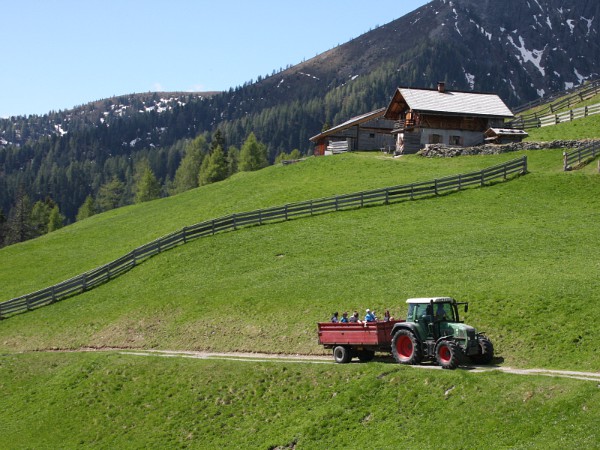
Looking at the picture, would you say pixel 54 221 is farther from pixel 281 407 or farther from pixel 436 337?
pixel 436 337

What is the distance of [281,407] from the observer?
2291 centimetres

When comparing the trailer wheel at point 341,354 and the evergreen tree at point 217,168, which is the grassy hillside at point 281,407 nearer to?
the trailer wheel at point 341,354

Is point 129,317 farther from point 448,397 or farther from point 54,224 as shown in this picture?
point 54,224

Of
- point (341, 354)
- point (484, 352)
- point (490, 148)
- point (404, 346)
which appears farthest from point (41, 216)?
point (484, 352)

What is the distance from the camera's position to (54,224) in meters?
134

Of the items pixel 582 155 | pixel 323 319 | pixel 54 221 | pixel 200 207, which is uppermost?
pixel 582 155

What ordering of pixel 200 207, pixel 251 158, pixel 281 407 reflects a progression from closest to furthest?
pixel 281 407 < pixel 200 207 < pixel 251 158

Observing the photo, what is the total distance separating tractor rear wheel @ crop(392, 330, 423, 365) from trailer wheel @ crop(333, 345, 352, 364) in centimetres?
232

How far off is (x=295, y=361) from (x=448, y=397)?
327 inches

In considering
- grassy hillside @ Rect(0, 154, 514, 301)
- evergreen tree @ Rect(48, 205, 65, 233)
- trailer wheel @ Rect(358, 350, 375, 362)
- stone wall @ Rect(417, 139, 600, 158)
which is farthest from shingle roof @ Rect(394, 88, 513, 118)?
evergreen tree @ Rect(48, 205, 65, 233)

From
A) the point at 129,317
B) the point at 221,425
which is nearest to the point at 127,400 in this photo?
the point at 221,425

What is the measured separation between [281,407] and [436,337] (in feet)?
18.3

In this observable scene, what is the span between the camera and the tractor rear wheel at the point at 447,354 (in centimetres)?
2197

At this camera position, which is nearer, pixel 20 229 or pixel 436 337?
pixel 436 337
